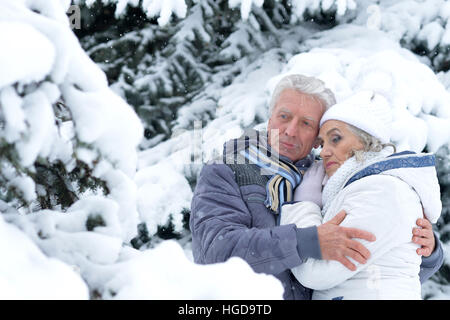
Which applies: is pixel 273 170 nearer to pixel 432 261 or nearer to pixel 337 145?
pixel 337 145

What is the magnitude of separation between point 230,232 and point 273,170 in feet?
1.42

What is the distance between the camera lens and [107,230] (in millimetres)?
1146

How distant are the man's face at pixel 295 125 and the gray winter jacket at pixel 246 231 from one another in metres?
0.09

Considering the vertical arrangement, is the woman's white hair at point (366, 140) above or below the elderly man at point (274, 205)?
above

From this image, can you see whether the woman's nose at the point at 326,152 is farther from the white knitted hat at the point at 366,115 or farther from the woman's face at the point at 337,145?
the white knitted hat at the point at 366,115

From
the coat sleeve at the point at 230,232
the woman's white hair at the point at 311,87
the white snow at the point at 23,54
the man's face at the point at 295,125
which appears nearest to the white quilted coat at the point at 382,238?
the coat sleeve at the point at 230,232

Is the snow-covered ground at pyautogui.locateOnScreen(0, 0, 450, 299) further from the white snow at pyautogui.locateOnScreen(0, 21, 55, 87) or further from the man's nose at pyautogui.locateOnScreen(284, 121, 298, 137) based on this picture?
the man's nose at pyautogui.locateOnScreen(284, 121, 298, 137)

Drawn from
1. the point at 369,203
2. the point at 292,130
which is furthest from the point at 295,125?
the point at 369,203

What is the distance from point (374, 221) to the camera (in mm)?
1661

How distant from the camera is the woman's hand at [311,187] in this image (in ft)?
6.72

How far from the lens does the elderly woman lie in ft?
5.49

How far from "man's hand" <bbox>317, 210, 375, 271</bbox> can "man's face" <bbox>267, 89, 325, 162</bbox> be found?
27.0 inches

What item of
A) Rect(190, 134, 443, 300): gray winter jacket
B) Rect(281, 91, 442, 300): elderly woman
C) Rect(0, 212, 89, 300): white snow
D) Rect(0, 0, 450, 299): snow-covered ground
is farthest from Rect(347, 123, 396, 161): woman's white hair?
Rect(0, 212, 89, 300): white snow

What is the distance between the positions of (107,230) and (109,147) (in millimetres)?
213
